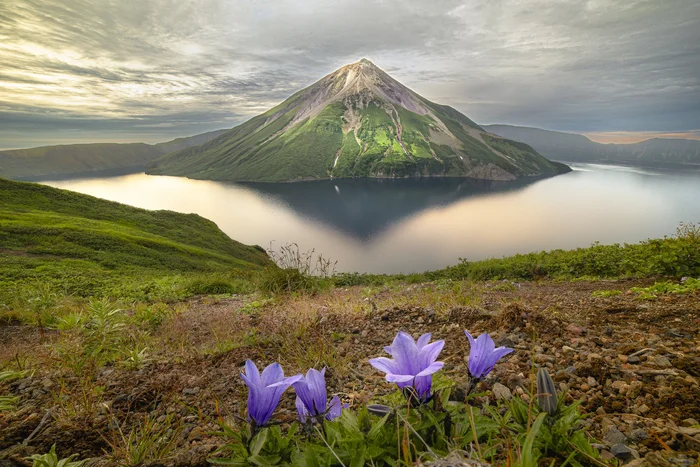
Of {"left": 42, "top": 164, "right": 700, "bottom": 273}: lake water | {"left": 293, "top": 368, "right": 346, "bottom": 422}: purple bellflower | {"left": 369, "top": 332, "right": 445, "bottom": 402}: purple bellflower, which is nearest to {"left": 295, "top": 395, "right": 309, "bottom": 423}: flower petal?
{"left": 293, "top": 368, "right": 346, "bottom": 422}: purple bellflower

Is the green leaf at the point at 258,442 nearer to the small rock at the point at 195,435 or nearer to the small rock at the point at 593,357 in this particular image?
the small rock at the point at 195,435

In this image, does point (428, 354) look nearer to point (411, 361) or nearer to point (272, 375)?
point (411, 361)

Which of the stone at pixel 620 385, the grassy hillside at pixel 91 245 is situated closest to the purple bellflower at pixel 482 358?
the stone at pixel 620 385

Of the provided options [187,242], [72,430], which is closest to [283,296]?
[72,430]

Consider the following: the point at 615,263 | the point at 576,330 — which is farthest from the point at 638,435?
the point at 615,263

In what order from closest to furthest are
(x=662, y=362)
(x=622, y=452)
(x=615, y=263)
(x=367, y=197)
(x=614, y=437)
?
(x=622, y=452)
(x=614, y=437)
(x=662, y=362)
(x=615, y=263)
(x=367, y=197)

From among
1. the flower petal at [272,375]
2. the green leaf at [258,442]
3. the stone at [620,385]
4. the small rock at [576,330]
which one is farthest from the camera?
the small rock at [576,330]
